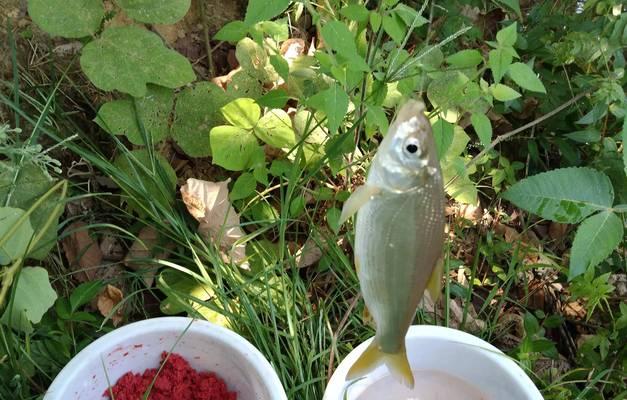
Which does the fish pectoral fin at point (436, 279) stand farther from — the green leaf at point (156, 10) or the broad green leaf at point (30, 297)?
the green leaf at point (156, 10)

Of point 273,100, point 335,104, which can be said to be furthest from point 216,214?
point 335,104

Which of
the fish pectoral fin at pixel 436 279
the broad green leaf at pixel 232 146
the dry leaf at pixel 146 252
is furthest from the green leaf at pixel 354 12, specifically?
the dry leaf at pixel 146 252

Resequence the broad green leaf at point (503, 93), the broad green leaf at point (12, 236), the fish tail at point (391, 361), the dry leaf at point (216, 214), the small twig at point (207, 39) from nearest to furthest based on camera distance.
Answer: the fish tail at point (391, 361) → the broad green leaf at point (12, 236) → the broad green leaf at point (503, 93) → the dry leaf at point (216, 214) → the small twig at point (207, 39)

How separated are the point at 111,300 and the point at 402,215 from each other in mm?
1017

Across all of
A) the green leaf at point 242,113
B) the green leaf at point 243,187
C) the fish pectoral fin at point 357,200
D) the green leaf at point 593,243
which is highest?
the fish pectoral fin at point 357,200

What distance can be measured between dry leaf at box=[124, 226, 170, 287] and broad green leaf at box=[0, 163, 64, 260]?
0.24m

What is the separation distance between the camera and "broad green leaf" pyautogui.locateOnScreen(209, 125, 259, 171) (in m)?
1.54

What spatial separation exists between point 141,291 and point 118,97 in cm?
53

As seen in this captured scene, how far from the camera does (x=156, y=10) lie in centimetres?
149

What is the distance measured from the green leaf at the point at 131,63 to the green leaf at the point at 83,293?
463 mm

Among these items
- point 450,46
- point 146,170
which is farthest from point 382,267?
point 450,46

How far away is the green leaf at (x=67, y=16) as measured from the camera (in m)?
1.40

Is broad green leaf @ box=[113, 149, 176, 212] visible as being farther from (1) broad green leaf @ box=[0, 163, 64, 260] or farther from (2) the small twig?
(2) the small twig

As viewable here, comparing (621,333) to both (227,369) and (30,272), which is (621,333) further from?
(30,272)
